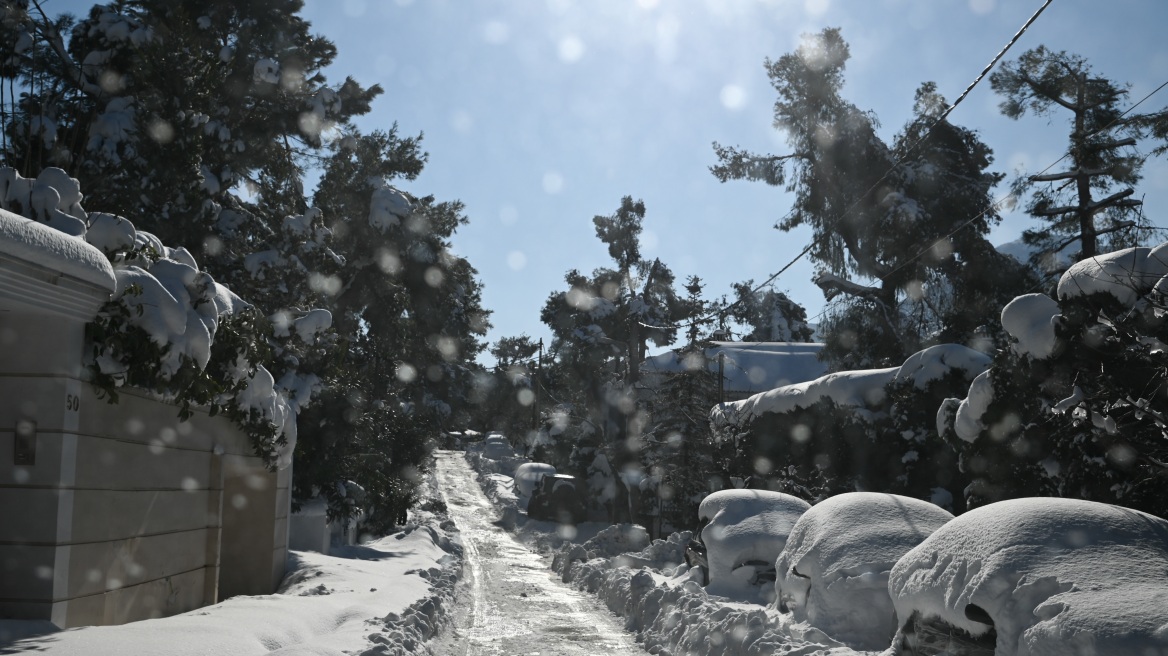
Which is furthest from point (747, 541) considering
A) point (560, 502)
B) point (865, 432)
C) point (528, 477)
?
point (528, 477)

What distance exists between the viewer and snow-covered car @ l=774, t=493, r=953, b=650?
8281 mm

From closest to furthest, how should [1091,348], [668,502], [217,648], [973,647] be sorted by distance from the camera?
[973,647] → [217,648] → [1091,348] → [668,502]

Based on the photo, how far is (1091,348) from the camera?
959cm

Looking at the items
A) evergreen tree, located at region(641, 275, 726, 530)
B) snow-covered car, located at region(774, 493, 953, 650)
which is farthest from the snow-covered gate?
evergreen tree, located at region(641, 275, 726, 530)

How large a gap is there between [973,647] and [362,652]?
4.91 m

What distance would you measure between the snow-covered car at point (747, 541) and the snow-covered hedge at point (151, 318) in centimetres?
676

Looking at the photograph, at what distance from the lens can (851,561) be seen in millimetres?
8734

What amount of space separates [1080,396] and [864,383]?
8.28 m

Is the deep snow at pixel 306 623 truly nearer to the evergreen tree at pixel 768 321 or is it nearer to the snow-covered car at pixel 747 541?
the snow-covered car at pixel 747 541

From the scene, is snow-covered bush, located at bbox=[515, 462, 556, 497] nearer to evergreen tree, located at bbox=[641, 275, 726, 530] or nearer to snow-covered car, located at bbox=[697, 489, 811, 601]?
evergreen tree, located at bbox=[641, 275, 726, 530]

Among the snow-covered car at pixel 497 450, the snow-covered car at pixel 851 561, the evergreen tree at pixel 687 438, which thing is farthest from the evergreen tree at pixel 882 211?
the snow-covered car at pixel 497 450

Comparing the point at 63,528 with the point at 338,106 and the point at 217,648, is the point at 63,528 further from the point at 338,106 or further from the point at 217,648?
the point at 338,106

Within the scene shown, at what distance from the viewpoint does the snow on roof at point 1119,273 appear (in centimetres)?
888

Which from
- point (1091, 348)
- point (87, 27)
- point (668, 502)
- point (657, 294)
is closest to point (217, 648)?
point (1091, 348)
